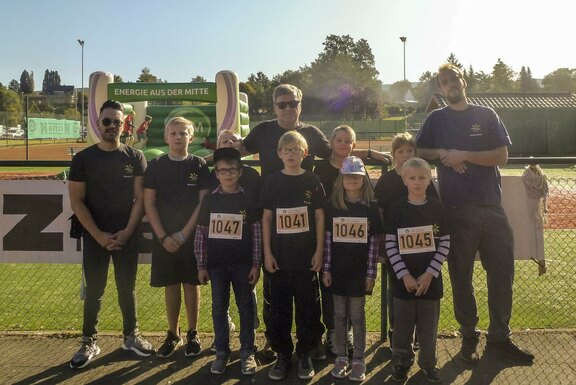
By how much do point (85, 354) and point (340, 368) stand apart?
6.21 ft

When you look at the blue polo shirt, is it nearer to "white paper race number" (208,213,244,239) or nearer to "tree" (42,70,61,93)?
"white paper race number" (208,213,244,239)

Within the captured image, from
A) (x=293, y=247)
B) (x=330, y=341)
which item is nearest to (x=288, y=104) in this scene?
(x=293, y=247)

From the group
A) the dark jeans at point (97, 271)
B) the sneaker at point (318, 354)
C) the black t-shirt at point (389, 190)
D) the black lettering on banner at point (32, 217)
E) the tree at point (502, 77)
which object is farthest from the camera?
the tree at point (502, 77)

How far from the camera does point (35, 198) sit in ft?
15.3

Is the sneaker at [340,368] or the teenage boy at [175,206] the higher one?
the teenage boy at [175,206]

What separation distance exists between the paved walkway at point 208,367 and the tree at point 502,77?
86.3 meters

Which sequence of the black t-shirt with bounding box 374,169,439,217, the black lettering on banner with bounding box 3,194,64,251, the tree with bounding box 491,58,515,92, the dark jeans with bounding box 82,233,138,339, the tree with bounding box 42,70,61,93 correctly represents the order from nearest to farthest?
the black t-shirt with bounding box 374,169,439,217 < the dark jeans with bounding box 82,233,138,339 < the black lettering on banner with bounding box 3,194,64,251 < the tree with bounding box 491,58,515,92 < the tree with bounding box 42,70,61,93

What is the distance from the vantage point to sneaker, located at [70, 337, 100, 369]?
150 inches

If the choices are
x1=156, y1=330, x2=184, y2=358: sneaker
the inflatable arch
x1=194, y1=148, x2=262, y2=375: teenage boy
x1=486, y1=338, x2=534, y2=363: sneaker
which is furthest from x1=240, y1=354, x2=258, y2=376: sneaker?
the inflatable arch

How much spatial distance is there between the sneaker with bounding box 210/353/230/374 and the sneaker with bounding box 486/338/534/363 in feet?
6.49

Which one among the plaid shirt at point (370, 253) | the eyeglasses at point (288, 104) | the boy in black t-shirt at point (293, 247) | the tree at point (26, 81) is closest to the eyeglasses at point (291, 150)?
the boy in black t-shirt at point (293, 247)

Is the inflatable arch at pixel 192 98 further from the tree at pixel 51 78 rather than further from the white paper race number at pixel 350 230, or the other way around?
the tree at pixel 51 78

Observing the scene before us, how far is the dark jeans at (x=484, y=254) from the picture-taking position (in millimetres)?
3777

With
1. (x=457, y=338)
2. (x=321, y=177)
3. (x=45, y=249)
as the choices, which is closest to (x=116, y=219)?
(x=45, y=249)
